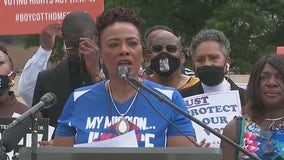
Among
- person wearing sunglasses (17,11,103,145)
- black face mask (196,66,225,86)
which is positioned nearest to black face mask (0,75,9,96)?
person wearing sunglasses (17,11,103,145)

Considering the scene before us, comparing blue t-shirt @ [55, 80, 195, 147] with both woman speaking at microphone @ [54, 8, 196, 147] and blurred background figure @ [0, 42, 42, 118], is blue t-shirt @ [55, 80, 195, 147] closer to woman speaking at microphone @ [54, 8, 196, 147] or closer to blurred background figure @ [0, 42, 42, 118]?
woman speaking at microphone @ [54, 8, 196, 147]

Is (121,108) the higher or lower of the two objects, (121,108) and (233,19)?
the lower

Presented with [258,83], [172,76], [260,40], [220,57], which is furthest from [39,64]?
[260,40]

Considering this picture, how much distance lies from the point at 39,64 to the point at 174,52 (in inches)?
41.4

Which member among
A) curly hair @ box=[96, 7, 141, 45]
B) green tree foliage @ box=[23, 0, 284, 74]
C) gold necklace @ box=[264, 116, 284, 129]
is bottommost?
gold necklace @ box=[264, 116, 284, 129]

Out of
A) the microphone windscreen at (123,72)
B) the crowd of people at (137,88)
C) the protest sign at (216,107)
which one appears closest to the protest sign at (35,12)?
the crowd of people at (137,88)

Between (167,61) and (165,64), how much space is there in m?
0.03

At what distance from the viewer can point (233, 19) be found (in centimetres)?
1291

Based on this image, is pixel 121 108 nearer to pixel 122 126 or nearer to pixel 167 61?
pixel 122 126

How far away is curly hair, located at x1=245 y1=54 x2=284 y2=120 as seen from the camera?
4108 millimetres

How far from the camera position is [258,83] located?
13.7 ft

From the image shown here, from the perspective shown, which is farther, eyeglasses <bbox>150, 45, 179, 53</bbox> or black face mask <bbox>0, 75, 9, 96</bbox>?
eyeglasses <bbox>150, 45, 179, 53</bbox>

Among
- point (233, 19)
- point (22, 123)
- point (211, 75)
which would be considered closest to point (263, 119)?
point (211, 75)

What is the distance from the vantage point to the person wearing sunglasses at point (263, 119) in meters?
3.93
